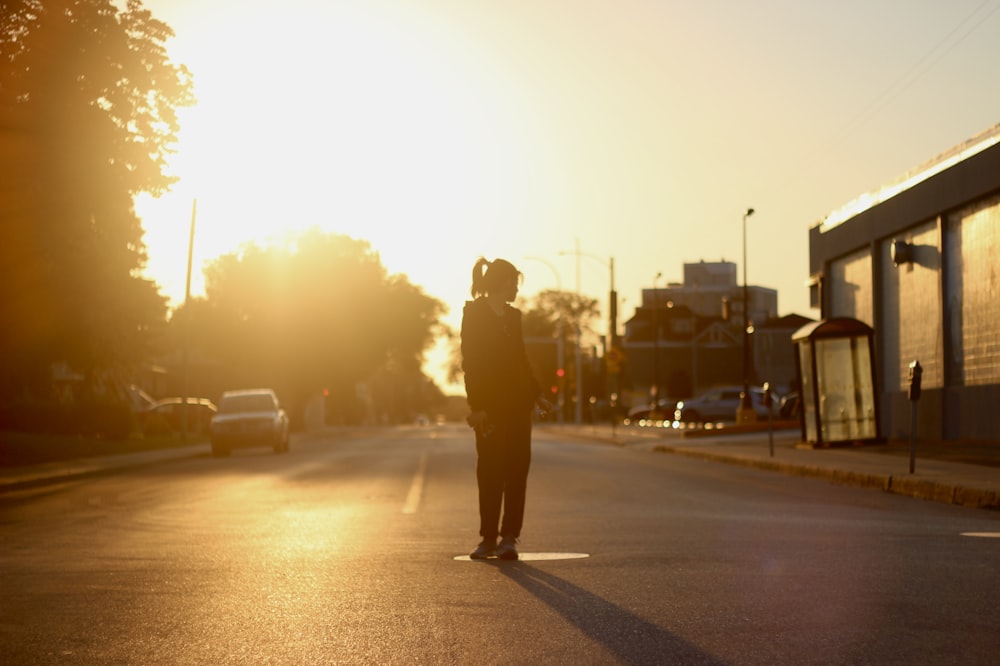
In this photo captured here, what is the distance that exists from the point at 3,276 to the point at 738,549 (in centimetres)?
1748

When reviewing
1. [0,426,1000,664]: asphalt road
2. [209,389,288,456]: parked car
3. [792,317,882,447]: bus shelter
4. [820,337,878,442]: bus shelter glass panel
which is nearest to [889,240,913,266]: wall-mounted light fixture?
[792,317,882,447]: bus shelter

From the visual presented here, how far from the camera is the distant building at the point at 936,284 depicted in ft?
92.3

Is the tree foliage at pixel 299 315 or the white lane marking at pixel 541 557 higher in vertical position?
the tree foliage at pixel 299 315

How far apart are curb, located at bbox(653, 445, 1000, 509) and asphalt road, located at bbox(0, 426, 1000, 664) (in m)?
0.55

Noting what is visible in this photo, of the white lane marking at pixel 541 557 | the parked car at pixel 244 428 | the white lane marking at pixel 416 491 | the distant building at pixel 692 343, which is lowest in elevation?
the white lane marking at pixel 541 557

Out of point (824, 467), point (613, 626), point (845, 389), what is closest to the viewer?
point (613, 626)

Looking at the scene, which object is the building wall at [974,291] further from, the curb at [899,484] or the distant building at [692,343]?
the distant building at [692,343]

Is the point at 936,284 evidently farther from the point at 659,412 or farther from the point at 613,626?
the point at 659,412

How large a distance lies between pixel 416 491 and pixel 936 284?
16.8 meters

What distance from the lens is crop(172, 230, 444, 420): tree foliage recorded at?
244ft

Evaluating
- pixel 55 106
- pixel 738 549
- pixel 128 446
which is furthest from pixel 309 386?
pixel 738 549

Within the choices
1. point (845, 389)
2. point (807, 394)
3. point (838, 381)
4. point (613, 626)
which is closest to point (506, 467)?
point (613, 626)

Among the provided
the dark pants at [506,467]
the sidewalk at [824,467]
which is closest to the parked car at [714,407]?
the sidewalk at [824,467]

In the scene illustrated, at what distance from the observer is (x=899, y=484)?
60.7 feet
